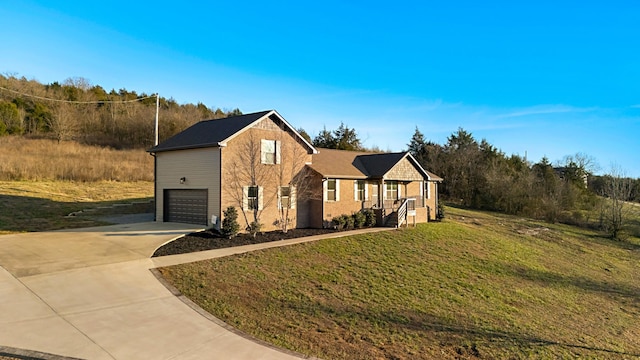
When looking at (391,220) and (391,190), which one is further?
(391,190)

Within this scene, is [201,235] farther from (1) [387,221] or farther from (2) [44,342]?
(1) [387,221]

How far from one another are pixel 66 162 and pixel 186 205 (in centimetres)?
2044

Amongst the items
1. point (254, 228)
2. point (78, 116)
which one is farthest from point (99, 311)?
point (78, 116)

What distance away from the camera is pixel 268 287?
1041 centimetres

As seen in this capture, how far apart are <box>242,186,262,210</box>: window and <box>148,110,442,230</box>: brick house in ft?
0.10

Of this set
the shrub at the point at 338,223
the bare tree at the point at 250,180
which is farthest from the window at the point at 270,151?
the shrub at the point at 338,223

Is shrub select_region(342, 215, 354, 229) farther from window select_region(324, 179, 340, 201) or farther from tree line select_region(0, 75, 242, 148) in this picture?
tree line select_region(0, 75, 242, 148)

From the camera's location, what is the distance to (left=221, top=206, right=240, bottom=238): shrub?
52.0 ft

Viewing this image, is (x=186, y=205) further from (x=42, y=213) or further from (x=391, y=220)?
(x=391, y=220)

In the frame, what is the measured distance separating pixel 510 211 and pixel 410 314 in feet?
108

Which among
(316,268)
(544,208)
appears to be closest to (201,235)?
(316,268)

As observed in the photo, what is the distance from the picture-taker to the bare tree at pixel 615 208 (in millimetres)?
29094

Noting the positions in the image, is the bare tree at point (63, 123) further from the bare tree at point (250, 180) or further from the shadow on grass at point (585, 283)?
the shadow on grass at point (585, 283)

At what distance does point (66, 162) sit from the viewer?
32406mm
